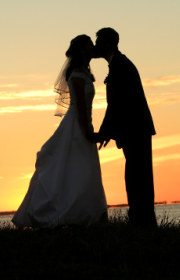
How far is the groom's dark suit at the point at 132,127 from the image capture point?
9.80 meters

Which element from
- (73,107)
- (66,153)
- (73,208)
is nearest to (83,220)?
(73,208)

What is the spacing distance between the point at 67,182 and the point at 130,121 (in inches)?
57.6

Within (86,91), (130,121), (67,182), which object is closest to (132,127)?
(130,121)

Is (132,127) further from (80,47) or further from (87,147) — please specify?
(80,47)

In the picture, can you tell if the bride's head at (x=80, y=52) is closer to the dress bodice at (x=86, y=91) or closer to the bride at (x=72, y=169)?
the bride at (x=72, y=169)

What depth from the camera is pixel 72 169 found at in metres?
9.59

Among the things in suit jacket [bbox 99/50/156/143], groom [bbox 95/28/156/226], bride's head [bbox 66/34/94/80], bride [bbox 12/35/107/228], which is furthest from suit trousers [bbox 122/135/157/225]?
bride's head [bbox 66/34/94/80]

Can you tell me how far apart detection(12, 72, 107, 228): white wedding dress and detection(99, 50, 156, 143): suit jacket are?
0.42 m

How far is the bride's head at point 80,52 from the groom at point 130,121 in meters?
0.26

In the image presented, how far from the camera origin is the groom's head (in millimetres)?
9815

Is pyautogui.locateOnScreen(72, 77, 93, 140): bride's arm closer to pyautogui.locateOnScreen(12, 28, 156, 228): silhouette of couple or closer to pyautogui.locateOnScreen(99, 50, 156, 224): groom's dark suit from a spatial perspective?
pyautogui.locateOnScreen(12, 28, 156, 228): silhouette of couple

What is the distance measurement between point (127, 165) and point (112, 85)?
4.54ft

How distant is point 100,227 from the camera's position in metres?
9.26

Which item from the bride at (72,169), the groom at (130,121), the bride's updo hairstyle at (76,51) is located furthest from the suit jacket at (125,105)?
the bride's updo hairstyle at (76,51)
